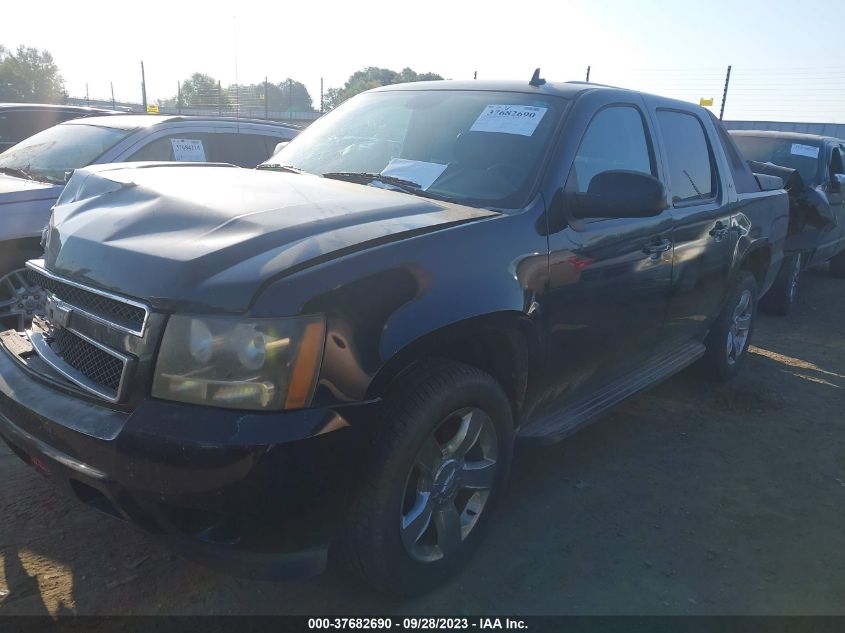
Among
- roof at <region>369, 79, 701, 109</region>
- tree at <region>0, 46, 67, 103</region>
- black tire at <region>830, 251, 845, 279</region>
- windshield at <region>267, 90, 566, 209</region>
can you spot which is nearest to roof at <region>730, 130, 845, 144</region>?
black tire at <region>830, 251, 845, 279</region>

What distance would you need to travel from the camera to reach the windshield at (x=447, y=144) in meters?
2.97

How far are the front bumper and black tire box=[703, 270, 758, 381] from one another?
139 inches

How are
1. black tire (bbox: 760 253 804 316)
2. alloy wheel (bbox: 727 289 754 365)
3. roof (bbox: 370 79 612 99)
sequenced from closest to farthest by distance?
roof (bbox: 370 79 612 99)
alloy wheel (bbox: 727 289 754 365)
black tire (bbox: 760 253 804 316)

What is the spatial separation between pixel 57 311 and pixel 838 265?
33.0ft

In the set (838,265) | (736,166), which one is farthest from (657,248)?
(838,265)

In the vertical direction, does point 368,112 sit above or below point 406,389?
above

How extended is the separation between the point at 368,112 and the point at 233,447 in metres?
2.41

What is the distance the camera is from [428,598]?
101 inches

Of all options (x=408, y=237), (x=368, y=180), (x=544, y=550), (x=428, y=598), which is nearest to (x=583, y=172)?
(x=368, y=180)

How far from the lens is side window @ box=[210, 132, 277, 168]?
6.14m

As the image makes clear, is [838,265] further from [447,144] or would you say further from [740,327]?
[447,144]

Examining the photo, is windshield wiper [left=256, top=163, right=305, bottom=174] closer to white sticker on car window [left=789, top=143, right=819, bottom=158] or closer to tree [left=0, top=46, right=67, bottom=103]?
white sticker on car window [left=789, top=143, right=819, bottom=158]

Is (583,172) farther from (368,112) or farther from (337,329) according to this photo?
(337,329)

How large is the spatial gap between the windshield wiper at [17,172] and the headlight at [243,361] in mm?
4168
